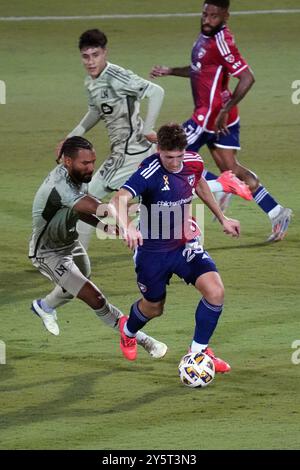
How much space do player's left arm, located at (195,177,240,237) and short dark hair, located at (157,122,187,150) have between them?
0.65m

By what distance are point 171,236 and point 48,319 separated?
1590 millimetres

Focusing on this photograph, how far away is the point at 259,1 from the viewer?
90.6 ft

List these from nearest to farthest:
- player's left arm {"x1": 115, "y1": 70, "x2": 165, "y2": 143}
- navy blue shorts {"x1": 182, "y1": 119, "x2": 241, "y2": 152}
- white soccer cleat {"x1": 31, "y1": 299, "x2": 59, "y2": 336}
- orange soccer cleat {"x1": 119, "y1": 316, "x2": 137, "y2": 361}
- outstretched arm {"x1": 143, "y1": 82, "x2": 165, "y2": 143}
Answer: orange soccer cleat {"x1": 119, "y1": 316, "x2": 137, "y2": 361}
white soccer cleat {"x1": 31, "y1": 299, "x2": 59, "y2": 336}
outstretched arm {"x1": 143, "y1": 82, "x2": 165, "y2": 143}
player's left arm {"x1": 115, "y1": 70, "x2": 165, "y2": 143}
navy blue shorts {"x1": 182, "y1": 119, "x2": 241, "y2": 152}

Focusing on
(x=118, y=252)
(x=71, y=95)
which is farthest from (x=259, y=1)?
(x=118, y=252)

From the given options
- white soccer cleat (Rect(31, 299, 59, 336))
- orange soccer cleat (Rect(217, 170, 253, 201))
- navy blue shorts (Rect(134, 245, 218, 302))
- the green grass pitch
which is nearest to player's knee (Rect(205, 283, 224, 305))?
navy blue shorts (Rect(134, 245, 218, 302))

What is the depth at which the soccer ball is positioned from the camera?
977cm

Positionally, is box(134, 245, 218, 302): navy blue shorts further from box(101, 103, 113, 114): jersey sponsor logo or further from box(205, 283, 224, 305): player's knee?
box(101, 103, 113, 114): jersey sponsor logo

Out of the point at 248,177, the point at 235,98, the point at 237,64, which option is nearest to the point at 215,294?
the point at 248,177

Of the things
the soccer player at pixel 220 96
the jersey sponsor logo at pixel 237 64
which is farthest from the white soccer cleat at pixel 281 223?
the jersey sponsor logo at pixel 237 64

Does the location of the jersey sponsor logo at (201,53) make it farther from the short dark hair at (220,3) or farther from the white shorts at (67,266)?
the white shorts at (67,266)

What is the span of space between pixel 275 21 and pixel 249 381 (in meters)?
16.8

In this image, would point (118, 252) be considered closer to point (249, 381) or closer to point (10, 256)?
point (10, 256)

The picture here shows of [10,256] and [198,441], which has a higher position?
[10,256]

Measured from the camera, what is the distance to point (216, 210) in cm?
1034
